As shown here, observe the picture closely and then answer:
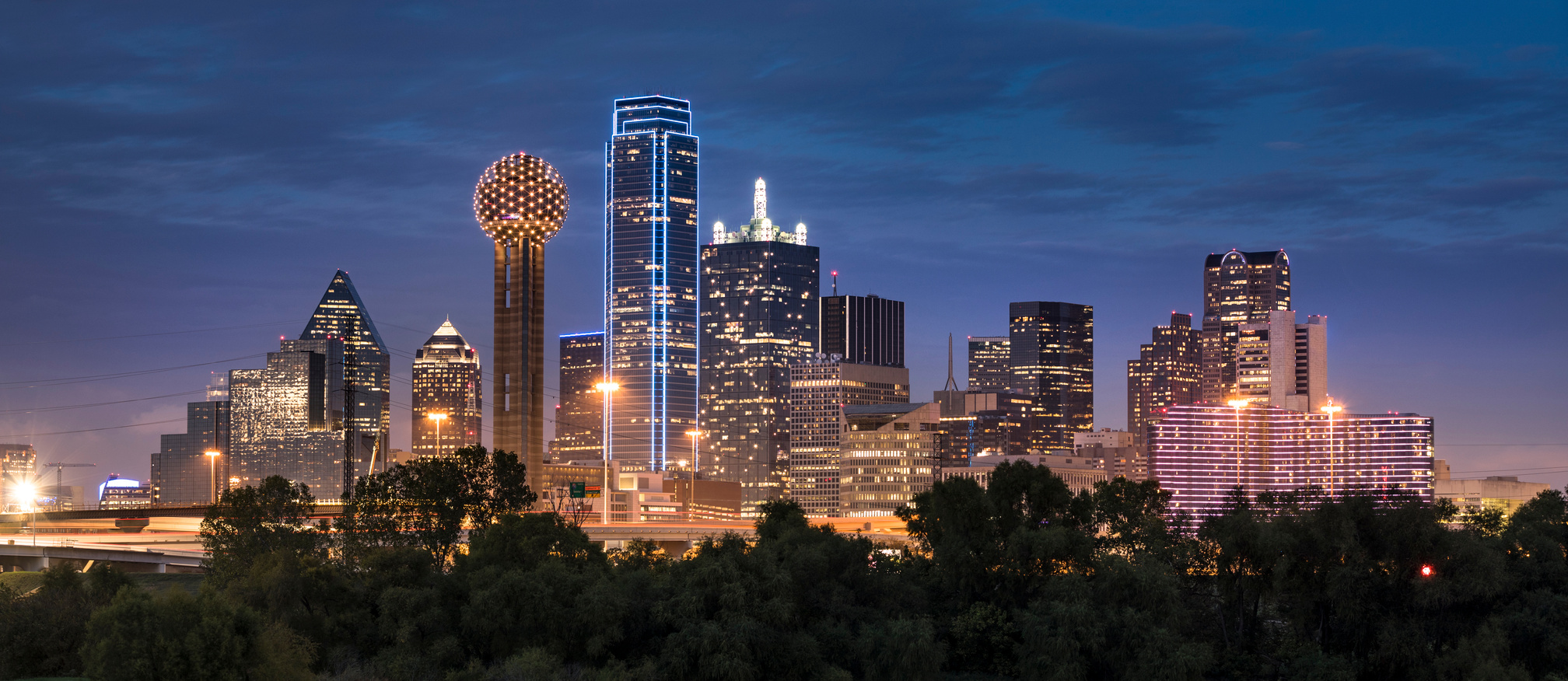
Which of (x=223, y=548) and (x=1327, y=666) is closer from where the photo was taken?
(x=1327, y=666)

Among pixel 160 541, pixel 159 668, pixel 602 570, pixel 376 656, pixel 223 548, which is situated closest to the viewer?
pixel 159 668

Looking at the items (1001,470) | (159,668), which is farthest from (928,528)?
(159,668)

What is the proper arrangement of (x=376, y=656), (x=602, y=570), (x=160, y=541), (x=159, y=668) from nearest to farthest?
(x=159, y=668)
(x=376, y=656)
(x=602, y=570)
(x=160, y=541)

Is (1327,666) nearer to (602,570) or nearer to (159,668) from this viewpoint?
(602,570)

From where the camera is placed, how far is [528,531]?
98.8 m

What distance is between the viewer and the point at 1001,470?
109500 mm

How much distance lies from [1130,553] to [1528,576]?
26.7 meters

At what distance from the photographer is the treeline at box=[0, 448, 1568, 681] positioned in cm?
8744

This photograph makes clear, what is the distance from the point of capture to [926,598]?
Result: 100250 millimetres

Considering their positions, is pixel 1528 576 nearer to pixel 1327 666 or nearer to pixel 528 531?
pixel 1327 666

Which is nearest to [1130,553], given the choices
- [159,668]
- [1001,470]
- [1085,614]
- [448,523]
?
[1001,470]

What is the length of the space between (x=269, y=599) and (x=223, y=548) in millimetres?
21591

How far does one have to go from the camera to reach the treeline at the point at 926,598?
87438 mm

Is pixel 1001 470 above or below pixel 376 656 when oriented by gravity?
above
